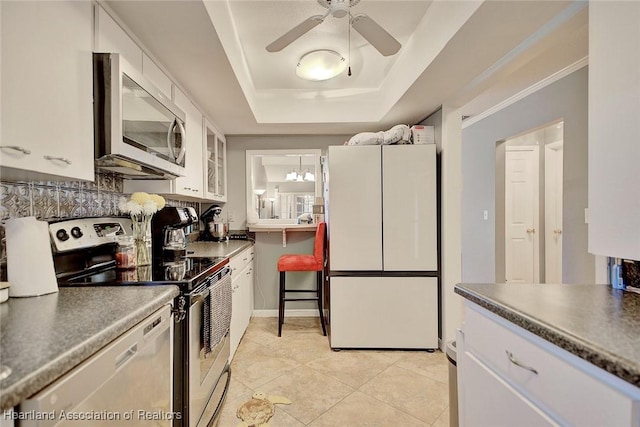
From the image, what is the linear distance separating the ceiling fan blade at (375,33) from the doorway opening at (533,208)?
3.15m

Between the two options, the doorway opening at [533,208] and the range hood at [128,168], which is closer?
the range hood at [128,168]

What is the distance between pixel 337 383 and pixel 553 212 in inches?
149

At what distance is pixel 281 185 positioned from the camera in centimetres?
421

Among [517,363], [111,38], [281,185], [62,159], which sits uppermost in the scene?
[111,38]

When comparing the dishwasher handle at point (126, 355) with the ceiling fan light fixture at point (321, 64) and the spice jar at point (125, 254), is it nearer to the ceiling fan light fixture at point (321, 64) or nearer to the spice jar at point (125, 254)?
the spice jar at point (125, 254)

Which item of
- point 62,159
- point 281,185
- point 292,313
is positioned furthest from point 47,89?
point 281,185

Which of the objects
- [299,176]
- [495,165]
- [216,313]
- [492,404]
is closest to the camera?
[492,404]

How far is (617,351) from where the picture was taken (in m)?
0.65

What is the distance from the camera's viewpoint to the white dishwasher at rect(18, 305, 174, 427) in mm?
644

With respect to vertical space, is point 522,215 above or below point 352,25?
below

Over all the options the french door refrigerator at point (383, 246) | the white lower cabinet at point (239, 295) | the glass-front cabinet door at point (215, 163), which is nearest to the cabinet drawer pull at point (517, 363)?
the french door refrigerator at point (383, 246)

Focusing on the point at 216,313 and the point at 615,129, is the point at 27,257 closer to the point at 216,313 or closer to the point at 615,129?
the point at 216,313

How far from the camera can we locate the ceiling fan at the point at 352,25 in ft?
4.97

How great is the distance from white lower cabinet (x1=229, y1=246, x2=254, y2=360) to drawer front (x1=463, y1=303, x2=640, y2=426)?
1.78 m
